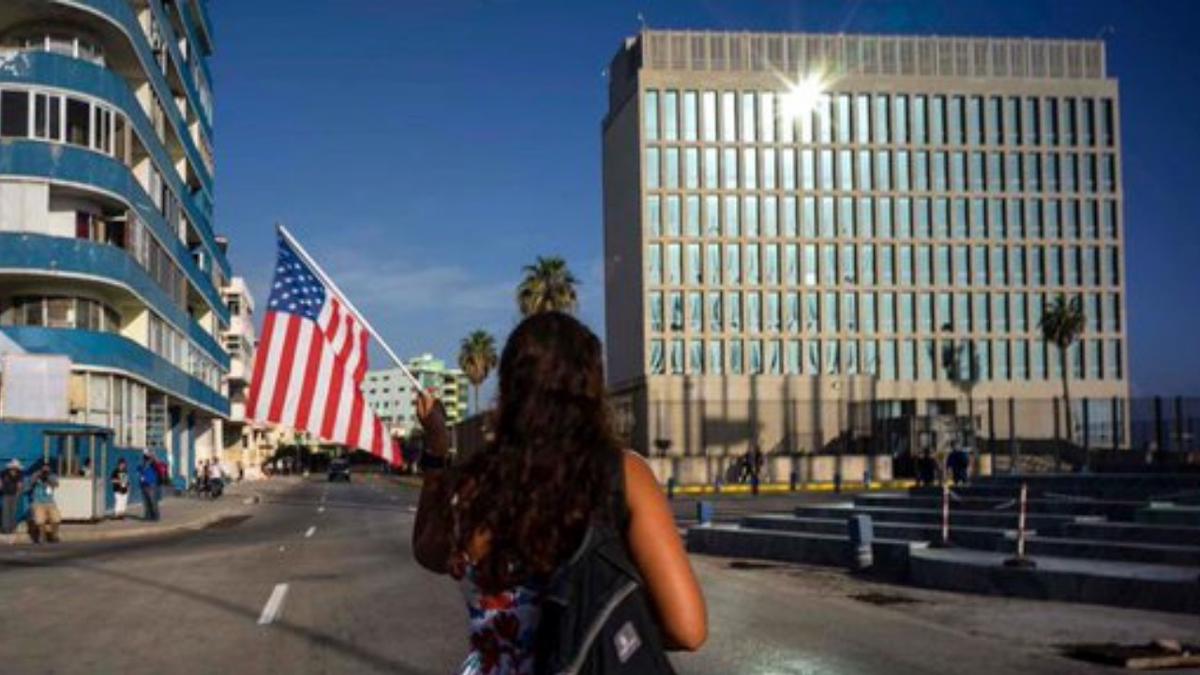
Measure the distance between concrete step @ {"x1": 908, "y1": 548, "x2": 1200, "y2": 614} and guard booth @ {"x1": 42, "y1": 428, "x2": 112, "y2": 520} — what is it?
80.4 feet

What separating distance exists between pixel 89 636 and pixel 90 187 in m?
31.8

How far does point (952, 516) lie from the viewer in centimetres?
2139

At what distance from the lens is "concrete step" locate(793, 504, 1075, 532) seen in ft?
63.4

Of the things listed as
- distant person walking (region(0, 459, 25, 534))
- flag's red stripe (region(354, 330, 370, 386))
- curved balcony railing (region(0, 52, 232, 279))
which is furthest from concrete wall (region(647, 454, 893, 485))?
flag's red stripe (region(354, 330, 370, 386))

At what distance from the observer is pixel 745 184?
95.2 m

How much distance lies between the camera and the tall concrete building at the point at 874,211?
93625 mm

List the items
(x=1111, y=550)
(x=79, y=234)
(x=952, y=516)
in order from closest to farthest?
(x=1111, y=550), (x=952, y=516), (x=79, y=234)

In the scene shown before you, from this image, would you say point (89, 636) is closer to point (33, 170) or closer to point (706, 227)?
point (33, 170)

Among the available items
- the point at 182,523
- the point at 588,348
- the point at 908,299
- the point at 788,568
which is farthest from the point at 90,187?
the point at 908,299

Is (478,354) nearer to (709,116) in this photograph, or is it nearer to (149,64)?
(709,116)

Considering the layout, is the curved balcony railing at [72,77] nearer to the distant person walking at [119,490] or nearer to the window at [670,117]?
the distant person walking at [119,490]

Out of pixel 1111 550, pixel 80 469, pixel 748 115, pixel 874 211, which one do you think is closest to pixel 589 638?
pixel 1111 550

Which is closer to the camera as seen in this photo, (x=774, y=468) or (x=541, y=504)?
(x=541, y=504)

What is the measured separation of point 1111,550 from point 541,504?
15.0 meters
